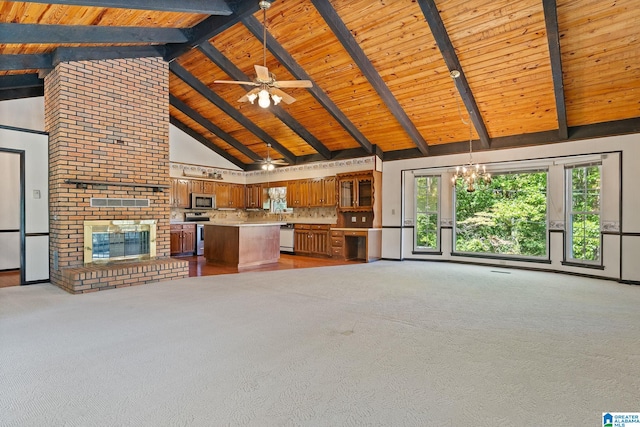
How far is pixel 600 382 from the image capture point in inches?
92.8

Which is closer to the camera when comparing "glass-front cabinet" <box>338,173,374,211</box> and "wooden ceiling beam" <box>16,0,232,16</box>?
"wooden ceiling beam" <box>16,0,232,16</box>

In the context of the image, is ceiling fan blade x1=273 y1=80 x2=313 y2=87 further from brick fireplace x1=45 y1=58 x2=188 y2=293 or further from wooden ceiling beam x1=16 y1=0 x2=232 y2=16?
brick fireplace x1=45 y1=58 x2=188 y2=293

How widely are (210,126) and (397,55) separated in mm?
5914

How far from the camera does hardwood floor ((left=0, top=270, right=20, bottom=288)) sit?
5516mm

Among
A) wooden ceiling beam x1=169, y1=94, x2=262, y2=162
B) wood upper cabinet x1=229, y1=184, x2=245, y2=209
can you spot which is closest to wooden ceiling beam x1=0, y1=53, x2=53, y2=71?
wooden ceiling beam x1=169, y1=94, x2=262, y2=162

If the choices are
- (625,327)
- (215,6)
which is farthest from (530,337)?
(215,6)

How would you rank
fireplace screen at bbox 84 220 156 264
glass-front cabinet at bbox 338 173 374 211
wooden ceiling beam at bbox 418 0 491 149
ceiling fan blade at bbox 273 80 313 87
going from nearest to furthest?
ceiling fan blade at bbox 273 80 313 87
wooden ceiling beam at bbox 418 0 491 149
fireplace screen at bbox 84 220 156 264
glass-front cabinet at bbox 338 173 374 211

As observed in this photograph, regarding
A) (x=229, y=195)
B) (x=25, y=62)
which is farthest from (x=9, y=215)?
(x=229, y=195)

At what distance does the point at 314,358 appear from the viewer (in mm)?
2695

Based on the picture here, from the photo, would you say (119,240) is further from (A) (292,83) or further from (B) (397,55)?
(B) (397,55)

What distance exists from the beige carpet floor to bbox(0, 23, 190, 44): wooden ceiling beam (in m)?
3.39

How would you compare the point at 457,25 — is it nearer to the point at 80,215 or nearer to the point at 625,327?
the point at 625,327

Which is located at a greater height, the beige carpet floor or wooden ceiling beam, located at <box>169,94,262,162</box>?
wooden ceiling beam, located at <box>169,94,262,162</box>

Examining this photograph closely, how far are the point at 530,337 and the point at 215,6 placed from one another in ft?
18.2
